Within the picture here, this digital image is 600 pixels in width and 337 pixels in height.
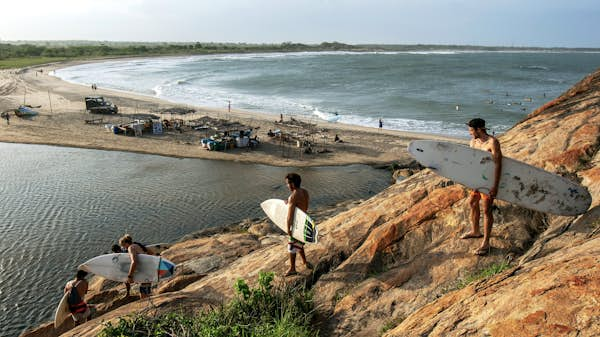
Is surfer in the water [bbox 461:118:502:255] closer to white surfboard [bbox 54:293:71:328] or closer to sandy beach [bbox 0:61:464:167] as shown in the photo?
white surfboard [bbox 54:293:71:328]

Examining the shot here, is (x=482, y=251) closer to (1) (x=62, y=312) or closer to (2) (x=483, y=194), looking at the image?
(2) (x=483, y=194)

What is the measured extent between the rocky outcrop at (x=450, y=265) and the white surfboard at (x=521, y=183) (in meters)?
0.26

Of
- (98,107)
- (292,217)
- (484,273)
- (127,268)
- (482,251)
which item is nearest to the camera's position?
(484,273)

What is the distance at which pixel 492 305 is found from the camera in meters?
4.12

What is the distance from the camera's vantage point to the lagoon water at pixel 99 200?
12234mm

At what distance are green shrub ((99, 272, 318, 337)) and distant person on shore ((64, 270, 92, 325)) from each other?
121 inches

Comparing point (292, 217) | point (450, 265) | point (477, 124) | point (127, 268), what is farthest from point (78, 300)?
point (477, 124)

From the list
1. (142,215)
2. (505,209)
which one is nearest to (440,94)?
(142,215)

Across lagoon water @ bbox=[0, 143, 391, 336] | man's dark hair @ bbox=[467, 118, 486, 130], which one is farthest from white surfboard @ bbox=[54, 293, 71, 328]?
man's dark hair @ bbox=[467, 118, 486, 130]

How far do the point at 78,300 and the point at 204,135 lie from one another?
900 inches

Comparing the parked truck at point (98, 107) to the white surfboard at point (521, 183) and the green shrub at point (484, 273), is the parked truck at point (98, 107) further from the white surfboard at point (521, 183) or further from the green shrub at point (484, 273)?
the green shrub at point (484, 273)

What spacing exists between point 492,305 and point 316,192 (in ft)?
53.3

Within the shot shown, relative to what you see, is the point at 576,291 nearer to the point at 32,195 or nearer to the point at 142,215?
the point at 142,215

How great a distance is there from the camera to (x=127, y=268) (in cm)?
904
